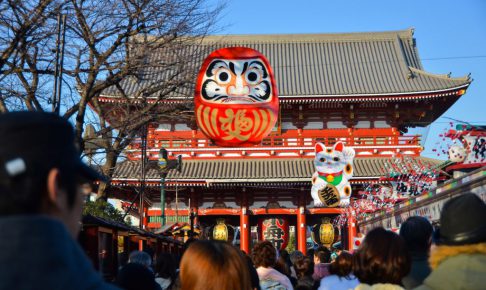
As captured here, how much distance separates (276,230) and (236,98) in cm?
1844

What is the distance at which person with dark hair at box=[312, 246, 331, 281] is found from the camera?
853 centimetres

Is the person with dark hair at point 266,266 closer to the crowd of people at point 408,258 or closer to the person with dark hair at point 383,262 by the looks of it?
the crowd of people at point 408,258

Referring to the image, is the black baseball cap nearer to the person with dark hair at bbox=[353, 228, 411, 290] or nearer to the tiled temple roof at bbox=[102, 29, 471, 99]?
the person with dark hair at bbox=[353, 228, 411, 290]

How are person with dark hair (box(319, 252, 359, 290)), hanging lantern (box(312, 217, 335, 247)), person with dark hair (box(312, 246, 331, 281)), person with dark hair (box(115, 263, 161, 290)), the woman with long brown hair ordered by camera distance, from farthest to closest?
hanging lantern (box(312, 217, 335, 247))
person with dark hair (box(312, 246, 331, 281))
person with dark hair (box(319, 252, 359, 290))
person with dark hair (box(115, 263, 161, 290))
the woman with long brown hair

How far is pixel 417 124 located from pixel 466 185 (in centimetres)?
1836

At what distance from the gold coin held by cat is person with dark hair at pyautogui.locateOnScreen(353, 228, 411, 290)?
399 inches

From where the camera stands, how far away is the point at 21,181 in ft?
5.01

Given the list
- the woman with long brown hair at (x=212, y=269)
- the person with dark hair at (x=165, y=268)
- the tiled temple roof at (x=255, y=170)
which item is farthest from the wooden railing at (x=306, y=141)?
the woman with long brown hair at (x=212, y=269)

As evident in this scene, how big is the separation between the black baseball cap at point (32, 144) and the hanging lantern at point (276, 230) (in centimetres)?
2647

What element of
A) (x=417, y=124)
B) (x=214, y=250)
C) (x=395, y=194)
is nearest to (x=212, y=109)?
(x=214, y=250)

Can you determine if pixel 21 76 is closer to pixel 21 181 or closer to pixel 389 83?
pixel 21 181

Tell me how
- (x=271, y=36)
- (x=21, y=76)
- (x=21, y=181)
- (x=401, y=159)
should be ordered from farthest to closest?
(x=271, y=36)
(x=401, y=159)
(x=21, y=76)
(x=21, y=181)


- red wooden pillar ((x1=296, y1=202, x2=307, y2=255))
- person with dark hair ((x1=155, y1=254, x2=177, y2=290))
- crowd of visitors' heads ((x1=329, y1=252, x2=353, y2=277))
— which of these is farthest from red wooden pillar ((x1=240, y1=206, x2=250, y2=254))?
crowd of visitors' heads ((x1=329, y1=252, x2=353, y2=277))

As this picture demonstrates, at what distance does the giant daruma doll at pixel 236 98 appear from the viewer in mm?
10391
